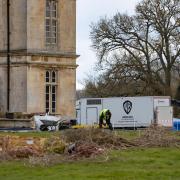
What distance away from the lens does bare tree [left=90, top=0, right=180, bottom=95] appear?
245ft

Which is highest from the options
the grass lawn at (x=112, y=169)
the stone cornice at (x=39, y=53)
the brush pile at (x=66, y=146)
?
the stone cornice at (x=39, y=53)

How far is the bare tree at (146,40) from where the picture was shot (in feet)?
245

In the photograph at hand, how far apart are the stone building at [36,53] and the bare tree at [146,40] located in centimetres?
1680

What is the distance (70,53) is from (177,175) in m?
40.3

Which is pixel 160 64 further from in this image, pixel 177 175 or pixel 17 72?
pixel 177 175

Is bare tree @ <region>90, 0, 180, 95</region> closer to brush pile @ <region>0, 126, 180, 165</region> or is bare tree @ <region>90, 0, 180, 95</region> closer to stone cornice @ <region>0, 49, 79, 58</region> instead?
stone cornice @ <region>0, 49, 79, 58</region>

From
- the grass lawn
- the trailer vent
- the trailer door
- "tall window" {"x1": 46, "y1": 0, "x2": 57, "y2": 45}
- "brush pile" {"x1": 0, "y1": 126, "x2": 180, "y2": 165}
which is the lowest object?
the grass lawn

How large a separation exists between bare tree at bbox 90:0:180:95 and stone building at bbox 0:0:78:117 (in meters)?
16.8

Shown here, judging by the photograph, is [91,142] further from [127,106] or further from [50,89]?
[127,106]

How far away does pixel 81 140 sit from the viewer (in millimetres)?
26547

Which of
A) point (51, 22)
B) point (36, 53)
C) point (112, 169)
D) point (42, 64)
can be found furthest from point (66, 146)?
point (51, 22)

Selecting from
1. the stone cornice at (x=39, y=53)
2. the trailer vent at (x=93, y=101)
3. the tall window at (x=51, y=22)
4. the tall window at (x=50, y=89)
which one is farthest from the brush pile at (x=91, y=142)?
the trailer vent at (x=93, y=101)

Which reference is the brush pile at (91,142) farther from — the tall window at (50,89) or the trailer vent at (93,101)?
the trailer vent at (93,101)

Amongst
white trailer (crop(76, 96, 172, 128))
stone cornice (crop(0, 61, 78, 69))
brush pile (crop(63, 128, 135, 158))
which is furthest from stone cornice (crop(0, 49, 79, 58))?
brush pile (crop(63, 128, 135, 158))
